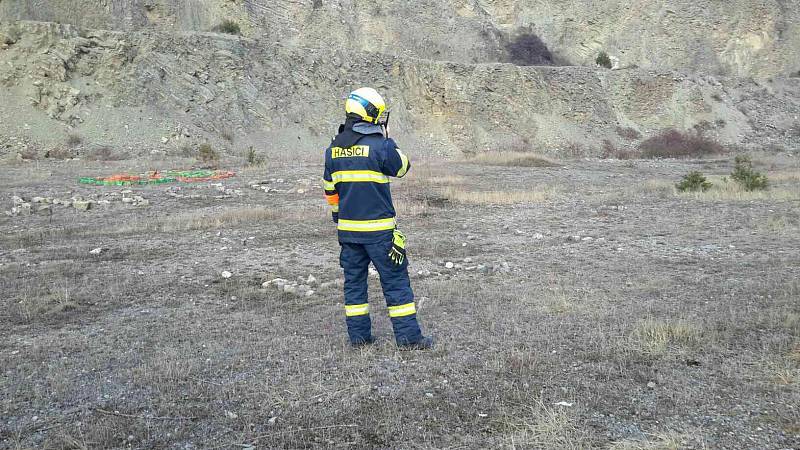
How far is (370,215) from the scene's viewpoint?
514 centimetres

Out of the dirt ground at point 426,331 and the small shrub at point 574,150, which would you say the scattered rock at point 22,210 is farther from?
the small shrub at point 574,150

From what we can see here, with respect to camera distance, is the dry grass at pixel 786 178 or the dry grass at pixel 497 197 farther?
the dry grass at pixel 786 178

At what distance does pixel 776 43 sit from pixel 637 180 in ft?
141


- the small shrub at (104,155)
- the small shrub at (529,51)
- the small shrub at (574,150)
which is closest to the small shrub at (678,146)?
the small shrub at (574,150)

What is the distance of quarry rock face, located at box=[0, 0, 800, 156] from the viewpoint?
102 feet

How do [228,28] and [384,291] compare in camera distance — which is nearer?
[384,291]

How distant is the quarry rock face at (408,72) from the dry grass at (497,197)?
713 inches

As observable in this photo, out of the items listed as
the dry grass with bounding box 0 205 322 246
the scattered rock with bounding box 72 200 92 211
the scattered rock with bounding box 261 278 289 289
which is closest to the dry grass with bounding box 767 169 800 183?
the dry grass with bounding box 0 205 322 246

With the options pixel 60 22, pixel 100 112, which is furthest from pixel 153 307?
pixel 60 22

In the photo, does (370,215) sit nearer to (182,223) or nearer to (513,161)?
(182,223)

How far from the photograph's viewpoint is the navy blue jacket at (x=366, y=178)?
5.13 m

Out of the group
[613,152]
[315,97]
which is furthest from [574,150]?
[315,97]

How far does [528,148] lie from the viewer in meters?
40.5

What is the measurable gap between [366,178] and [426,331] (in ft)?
5.18
